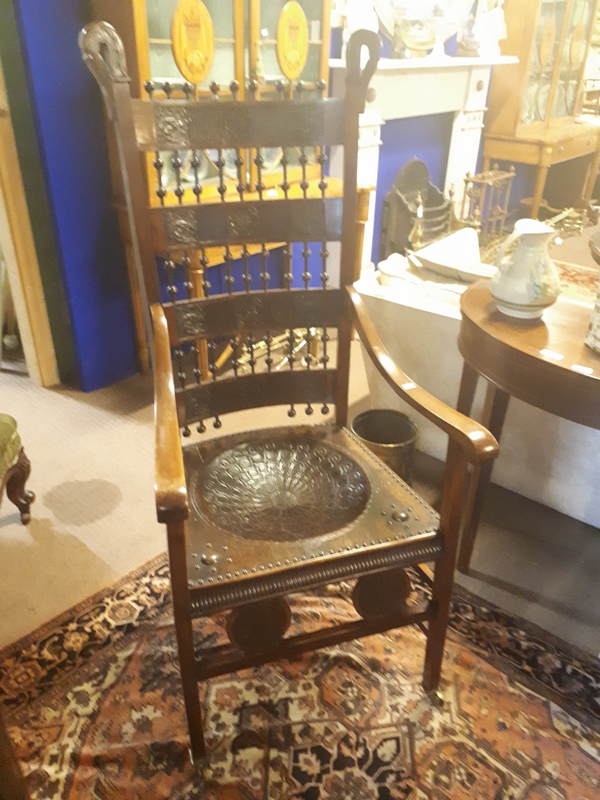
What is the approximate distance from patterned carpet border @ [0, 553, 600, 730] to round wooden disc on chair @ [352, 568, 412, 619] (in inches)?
13.8

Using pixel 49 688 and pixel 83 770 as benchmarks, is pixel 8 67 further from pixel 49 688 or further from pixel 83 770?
pixel 83 770

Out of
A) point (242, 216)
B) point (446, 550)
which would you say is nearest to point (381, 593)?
point (446, 550)

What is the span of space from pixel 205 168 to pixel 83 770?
212 cm

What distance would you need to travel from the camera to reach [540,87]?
4598 mm

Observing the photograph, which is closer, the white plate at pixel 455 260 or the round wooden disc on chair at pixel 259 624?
the round wooden disc on chair at pixel 259 624

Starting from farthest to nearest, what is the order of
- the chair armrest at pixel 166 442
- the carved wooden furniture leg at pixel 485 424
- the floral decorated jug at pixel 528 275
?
the carved wooden furniture leg at pixel 485 424, the floral decorated jug at pixel 528 275, the chair armrest at pixel 166 442

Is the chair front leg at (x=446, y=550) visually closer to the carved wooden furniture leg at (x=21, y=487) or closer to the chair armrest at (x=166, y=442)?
the chair armrest at (x=166, y=442)

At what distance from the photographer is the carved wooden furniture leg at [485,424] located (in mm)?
1583

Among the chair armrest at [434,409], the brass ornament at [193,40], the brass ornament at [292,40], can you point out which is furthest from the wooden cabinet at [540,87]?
the chair armrest at [434,409]

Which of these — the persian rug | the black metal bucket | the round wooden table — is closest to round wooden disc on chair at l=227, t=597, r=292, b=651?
the persian rug

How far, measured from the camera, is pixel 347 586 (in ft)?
5.45

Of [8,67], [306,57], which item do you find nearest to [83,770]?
[8,67]

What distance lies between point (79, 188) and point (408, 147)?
2.23m

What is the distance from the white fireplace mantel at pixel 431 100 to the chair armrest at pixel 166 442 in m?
2.19
